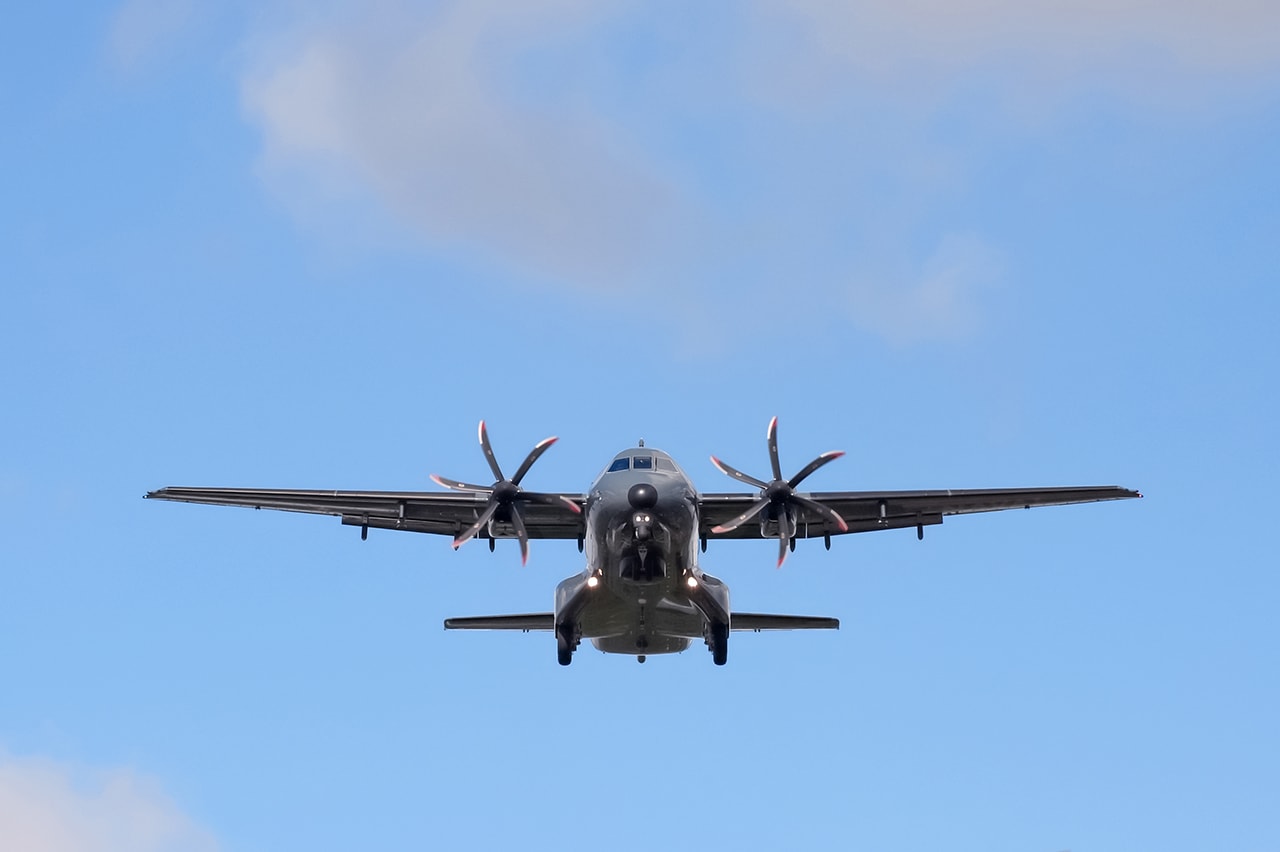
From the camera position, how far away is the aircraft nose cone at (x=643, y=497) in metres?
30.1

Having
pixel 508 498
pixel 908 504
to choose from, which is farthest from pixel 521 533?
pixel 908 504

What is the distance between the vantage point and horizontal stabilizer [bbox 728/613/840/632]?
34375mm

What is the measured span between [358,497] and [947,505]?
14.5 meters

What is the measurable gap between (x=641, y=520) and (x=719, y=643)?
5033mm

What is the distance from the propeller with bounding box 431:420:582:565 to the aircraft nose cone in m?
3.92

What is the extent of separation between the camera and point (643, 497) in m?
30.1

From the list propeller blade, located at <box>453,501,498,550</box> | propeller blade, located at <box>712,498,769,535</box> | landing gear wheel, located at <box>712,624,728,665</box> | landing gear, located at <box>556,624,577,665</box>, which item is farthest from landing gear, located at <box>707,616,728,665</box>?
propeller blade, located at <box>453,501,498,550</box>

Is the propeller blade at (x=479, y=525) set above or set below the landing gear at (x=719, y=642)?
above

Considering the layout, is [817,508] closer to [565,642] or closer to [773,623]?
[773,623]

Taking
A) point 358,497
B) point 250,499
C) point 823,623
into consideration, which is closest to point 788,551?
point 823,623

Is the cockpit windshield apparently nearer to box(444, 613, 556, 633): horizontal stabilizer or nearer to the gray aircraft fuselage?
the gray aircraft fuselage

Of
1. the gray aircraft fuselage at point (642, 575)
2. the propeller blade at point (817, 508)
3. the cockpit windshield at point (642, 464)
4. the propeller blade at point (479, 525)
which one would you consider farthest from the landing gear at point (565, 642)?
the propeller blade at point (817, 508)

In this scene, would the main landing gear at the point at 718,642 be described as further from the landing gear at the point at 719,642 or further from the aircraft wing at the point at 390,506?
the aircraft wing at the point at 390,506

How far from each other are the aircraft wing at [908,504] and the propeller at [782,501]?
0.36 meters
